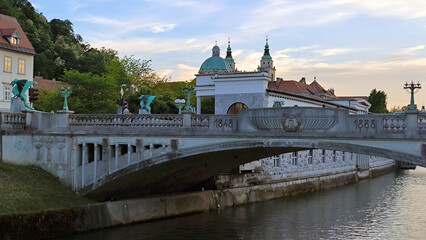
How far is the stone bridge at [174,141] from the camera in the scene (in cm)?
2180

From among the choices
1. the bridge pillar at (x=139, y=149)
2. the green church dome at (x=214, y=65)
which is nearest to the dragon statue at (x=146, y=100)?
the bridge pillar at (x=139, y=149)

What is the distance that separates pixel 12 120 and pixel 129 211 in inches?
309

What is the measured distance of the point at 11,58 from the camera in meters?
57.5

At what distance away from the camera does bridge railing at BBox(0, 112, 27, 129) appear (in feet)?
99.6

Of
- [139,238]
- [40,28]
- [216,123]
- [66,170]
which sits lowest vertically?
[139,238]

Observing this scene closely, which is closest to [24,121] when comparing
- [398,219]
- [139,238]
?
[139,238]

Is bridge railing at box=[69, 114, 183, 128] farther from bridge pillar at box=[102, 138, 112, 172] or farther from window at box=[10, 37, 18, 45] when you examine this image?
window at box=[10, 37, 18, 45]

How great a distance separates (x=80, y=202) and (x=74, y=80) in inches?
1161

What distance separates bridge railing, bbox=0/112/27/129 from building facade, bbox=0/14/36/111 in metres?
25.4

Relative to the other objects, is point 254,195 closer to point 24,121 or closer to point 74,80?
point 24,121

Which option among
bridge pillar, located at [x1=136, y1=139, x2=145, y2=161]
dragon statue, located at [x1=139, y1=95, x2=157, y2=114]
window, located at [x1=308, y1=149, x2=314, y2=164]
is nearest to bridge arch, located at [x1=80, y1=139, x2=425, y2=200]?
bridge pillar, located at [x1=136, y1=139, x2=145, y2=161]

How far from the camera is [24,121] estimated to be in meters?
31.3

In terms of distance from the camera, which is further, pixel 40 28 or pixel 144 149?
pixel 40 28

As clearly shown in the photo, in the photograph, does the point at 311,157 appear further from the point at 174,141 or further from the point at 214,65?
the point at 174,141
